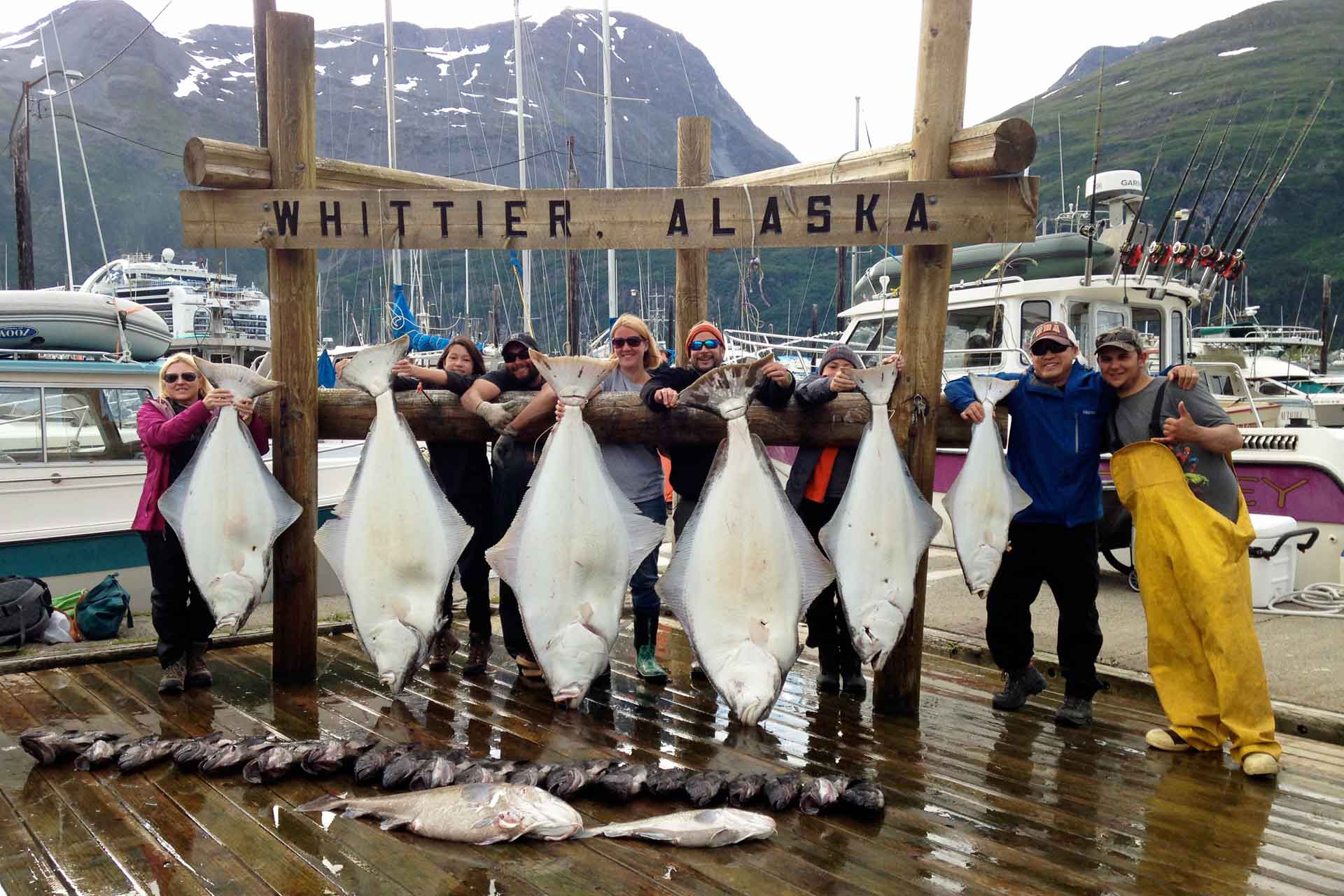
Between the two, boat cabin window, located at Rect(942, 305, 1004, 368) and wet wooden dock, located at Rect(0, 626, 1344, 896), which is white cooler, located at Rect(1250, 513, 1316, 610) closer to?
wet wooden dock, located at Rect(0, 626, 1344, 896)

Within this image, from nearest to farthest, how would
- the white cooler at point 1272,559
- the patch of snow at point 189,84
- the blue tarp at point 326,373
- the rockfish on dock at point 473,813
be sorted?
1. the rockfish on dock at point 473,813
2. the white cooler at point 1272,559
3. the blue tarp at point 326,373
4. the patch of snow at point 189,84

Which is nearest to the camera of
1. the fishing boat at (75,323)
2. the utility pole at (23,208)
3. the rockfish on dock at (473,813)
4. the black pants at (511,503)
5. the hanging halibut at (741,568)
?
the rockfish on dock at (473,813)

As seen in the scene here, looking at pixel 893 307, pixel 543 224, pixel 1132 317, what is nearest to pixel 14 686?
pixel 543 224

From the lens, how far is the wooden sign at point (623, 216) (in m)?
3.76

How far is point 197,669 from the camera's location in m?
4.28

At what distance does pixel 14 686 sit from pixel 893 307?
863cm

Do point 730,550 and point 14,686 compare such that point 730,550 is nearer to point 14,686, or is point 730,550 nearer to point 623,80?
point 14,686

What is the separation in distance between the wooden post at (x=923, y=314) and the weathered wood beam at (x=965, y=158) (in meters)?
0.07

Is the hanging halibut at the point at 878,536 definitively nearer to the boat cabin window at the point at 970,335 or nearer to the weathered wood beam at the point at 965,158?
the weathered wood beam at the point at 965,158

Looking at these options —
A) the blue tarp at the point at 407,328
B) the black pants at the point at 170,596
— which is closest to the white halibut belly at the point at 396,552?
the black pants at the point at 170,596

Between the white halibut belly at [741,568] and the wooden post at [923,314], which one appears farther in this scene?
the wooden post at [923,314]

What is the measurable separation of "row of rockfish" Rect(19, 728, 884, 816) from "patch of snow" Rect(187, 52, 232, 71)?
178281mm

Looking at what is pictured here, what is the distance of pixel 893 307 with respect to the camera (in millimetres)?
10289

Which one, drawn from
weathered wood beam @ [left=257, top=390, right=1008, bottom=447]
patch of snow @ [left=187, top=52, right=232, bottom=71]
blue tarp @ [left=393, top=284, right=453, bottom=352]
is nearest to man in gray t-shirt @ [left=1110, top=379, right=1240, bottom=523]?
weathered wood beam @ [left=257, top=390, right=1008, bottom=447]
